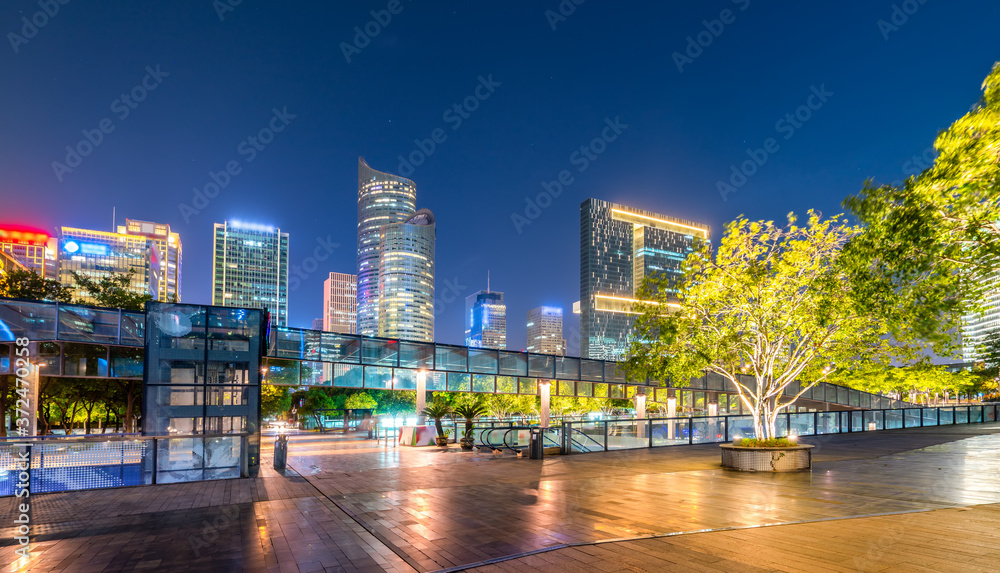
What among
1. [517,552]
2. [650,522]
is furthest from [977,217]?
[517,552]

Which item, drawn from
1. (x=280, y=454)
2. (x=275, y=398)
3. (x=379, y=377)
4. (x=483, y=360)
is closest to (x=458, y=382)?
(x=483, y=360)

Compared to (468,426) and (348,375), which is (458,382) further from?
(468,426)

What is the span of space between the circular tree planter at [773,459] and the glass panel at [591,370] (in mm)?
18272

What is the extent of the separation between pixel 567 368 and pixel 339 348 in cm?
1227

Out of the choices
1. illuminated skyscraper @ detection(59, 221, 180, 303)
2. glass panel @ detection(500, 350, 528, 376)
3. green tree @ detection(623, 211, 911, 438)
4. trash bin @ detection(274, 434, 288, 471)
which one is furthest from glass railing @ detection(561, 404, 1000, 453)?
illuminated skyscraper @ detection(59, 221, 180, 303)

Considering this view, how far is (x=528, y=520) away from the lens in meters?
8.33

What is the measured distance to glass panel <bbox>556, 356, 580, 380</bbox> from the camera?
1222 inches

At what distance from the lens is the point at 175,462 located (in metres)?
12.4

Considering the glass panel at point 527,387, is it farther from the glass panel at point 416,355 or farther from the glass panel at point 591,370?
the glass panel at point 416,355

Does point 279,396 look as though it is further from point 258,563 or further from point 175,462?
point 258,563

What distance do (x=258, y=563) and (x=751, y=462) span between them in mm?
10999

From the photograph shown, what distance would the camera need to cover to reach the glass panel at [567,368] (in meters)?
31.0

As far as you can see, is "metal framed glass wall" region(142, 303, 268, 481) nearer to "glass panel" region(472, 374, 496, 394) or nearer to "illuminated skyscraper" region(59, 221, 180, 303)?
"glass panel" region(472, 374, 496, 394)

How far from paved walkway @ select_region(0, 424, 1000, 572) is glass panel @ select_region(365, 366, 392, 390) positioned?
13475 mm
